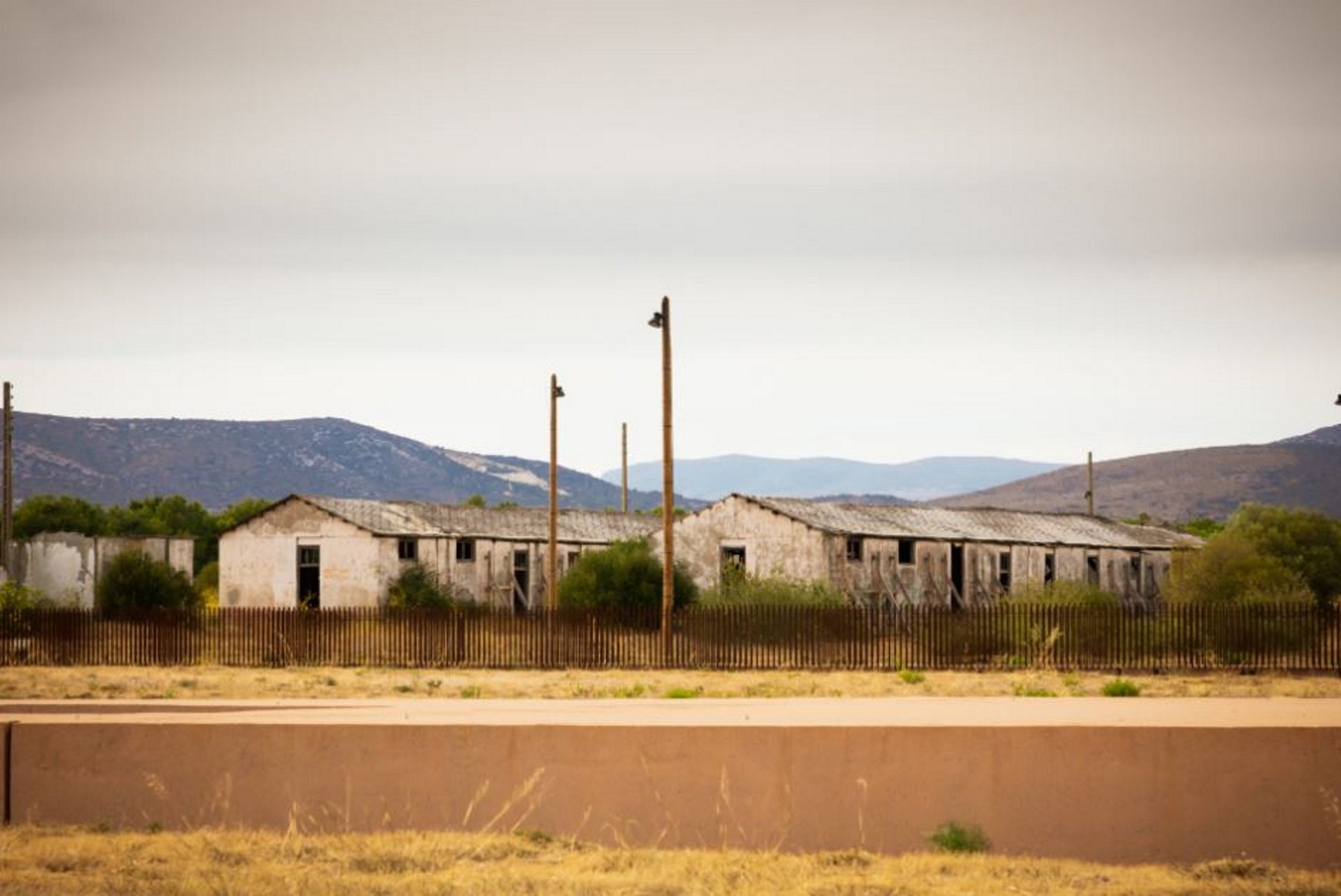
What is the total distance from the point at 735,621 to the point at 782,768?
81.4 ft

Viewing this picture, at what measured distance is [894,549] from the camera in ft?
176

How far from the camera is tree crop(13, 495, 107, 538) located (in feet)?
310

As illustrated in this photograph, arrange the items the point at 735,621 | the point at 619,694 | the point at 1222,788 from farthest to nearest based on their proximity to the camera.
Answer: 1. the point at 735,621
2. the point at 619,694
3. the point at 1222,788

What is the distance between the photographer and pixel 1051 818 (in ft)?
39.9

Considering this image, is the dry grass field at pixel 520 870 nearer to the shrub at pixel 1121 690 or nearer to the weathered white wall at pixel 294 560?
the shrub at pixel 1121 690

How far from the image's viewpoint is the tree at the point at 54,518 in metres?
94.4

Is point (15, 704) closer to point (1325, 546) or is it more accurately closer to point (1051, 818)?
point (1051, 818)

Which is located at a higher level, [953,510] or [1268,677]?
[953,510]

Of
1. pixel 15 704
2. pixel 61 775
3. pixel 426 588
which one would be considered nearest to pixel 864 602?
pixel 426 588

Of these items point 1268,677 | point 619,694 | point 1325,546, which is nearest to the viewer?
point 619,694

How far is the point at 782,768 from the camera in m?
12.4

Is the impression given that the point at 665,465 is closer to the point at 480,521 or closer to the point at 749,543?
the point at 749,543

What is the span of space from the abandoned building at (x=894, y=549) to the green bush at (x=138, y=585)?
1513 cm

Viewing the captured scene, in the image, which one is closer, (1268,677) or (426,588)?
(1268,677)
